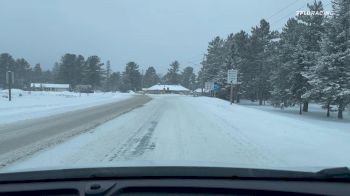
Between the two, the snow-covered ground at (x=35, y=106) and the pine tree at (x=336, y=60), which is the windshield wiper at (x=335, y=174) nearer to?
the snow-covered ground at (x=35, y=106)

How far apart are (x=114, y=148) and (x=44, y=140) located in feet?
10.3

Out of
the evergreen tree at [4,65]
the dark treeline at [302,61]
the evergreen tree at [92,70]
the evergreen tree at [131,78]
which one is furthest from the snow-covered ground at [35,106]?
the evergreen tree at [131,78]

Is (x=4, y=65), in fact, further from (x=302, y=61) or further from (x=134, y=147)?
(x=134, y=147)

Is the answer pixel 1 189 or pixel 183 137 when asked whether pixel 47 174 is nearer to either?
pixel 1 189

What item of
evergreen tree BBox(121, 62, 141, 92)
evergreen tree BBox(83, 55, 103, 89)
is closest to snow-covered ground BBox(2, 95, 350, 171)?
evergreen tree BBox(83, 55, 103, 89)

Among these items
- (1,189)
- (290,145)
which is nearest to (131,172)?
(1,189)

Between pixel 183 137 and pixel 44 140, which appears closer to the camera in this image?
pixel 44 140

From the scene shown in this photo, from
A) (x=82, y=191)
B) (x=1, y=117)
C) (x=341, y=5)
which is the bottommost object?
(x=1, y=117)

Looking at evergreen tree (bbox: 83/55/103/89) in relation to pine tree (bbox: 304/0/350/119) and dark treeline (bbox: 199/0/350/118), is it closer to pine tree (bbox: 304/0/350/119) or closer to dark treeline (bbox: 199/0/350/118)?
dark treeline (bbox: 199/0/350/118)

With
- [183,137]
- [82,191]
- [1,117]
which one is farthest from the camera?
[1,117]

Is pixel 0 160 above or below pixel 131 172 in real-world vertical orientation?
below

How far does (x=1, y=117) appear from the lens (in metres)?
30.3

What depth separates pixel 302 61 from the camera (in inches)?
2394

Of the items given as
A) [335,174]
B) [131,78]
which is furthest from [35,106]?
[131,78]
